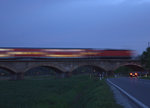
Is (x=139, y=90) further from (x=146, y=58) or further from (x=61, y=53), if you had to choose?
(x=146, y=58)

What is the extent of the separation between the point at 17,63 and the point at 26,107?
4183cm

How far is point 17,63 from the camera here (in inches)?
2068

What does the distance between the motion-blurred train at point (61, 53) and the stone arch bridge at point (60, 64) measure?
3.79 meters

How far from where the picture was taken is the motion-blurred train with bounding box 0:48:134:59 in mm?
45972

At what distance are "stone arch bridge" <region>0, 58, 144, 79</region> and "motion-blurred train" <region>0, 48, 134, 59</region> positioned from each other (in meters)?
3.79

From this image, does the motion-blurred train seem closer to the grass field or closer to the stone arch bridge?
the stone arch bridge

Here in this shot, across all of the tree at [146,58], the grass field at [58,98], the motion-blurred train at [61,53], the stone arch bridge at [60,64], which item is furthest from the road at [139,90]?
the stone arch bridge at [60,64]

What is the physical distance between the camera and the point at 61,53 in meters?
51.1

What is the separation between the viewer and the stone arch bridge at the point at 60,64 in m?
52.4

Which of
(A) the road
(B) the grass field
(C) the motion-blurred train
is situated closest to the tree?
(C) the motion-blurred train

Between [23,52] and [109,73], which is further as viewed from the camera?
[109,73]

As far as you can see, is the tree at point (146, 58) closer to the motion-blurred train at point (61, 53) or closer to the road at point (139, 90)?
the motion-blurred train at point (61, 53)

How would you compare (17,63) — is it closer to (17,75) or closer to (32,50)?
(17,75)

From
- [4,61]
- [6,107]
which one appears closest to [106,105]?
[6,107]
